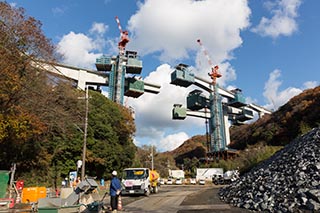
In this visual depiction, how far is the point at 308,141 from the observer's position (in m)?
17.8

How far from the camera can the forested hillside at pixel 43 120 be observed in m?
20.2

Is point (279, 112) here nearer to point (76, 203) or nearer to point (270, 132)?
point (270, 132)

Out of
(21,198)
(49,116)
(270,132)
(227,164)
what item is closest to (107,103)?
(49,116)

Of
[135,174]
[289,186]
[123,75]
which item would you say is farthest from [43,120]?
[123,75]

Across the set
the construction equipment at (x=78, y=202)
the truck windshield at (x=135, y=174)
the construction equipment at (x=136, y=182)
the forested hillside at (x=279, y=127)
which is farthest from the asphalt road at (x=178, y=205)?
the forested hillside at (x=279, y=127)

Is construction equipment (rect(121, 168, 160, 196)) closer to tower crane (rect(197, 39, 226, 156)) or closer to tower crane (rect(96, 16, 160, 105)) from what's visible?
tower crane (rect(96, 16, 160, 105))

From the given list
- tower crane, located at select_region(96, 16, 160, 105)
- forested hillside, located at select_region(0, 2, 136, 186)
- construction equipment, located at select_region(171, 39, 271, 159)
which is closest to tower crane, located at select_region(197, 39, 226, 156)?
construction equipment, located at select_region(171, 39, 271, 159)

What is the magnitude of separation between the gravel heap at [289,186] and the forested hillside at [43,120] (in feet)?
52.7

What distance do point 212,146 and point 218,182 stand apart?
121 ft

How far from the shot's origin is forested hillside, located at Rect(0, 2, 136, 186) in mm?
20234

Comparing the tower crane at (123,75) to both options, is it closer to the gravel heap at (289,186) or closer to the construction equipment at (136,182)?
the construction equipment at (136,182)

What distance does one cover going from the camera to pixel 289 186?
12.4 metres

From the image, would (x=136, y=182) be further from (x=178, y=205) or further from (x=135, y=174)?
(x=178, y=205)

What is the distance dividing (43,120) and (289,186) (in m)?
21.1
